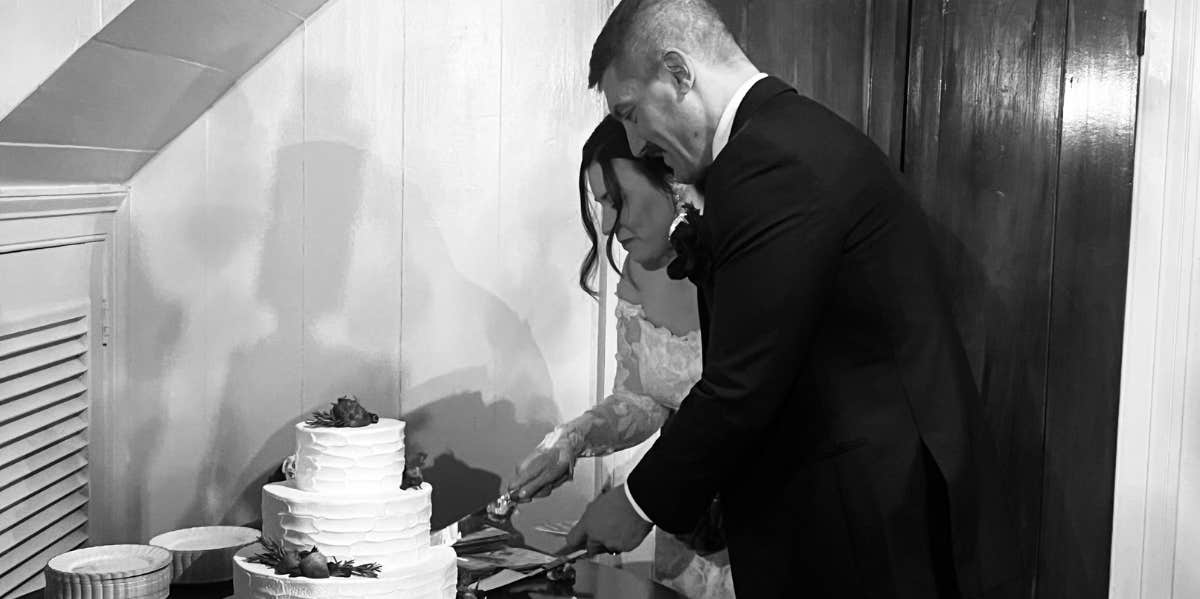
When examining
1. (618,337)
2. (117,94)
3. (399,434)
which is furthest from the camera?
(618,337)

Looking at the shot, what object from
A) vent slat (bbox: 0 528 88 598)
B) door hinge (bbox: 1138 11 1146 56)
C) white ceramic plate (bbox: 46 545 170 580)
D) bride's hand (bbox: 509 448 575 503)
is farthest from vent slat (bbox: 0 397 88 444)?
door hinge (bbox: 1138 11 1146 56)

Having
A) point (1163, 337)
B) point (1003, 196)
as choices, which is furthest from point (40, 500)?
point (1163, 337)

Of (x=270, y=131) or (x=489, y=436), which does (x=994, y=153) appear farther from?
(x=270, y=131)

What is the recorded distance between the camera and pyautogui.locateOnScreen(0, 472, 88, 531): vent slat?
2015 millimetres

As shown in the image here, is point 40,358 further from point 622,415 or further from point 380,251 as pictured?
point 622,415

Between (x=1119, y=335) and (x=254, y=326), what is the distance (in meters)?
1.70

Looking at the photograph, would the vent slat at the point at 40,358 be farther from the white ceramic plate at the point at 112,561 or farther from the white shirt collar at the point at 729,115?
the white shirt collar at the point at 729,115

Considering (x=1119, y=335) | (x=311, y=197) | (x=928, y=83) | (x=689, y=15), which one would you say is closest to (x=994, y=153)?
(x=928, y=83)

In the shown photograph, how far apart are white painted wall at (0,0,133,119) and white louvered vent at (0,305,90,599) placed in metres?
0.44

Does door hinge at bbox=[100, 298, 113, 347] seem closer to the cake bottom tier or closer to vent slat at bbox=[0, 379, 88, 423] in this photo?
vent slat at bbox=[0, 379, 88, 423]

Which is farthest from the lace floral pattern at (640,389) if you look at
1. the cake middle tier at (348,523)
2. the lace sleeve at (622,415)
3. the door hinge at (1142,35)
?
the door hinge at (1142,35)

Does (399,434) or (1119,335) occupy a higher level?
(1119,335)

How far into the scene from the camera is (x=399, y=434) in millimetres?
1587

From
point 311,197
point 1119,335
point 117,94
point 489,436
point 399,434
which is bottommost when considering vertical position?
point 489,436
